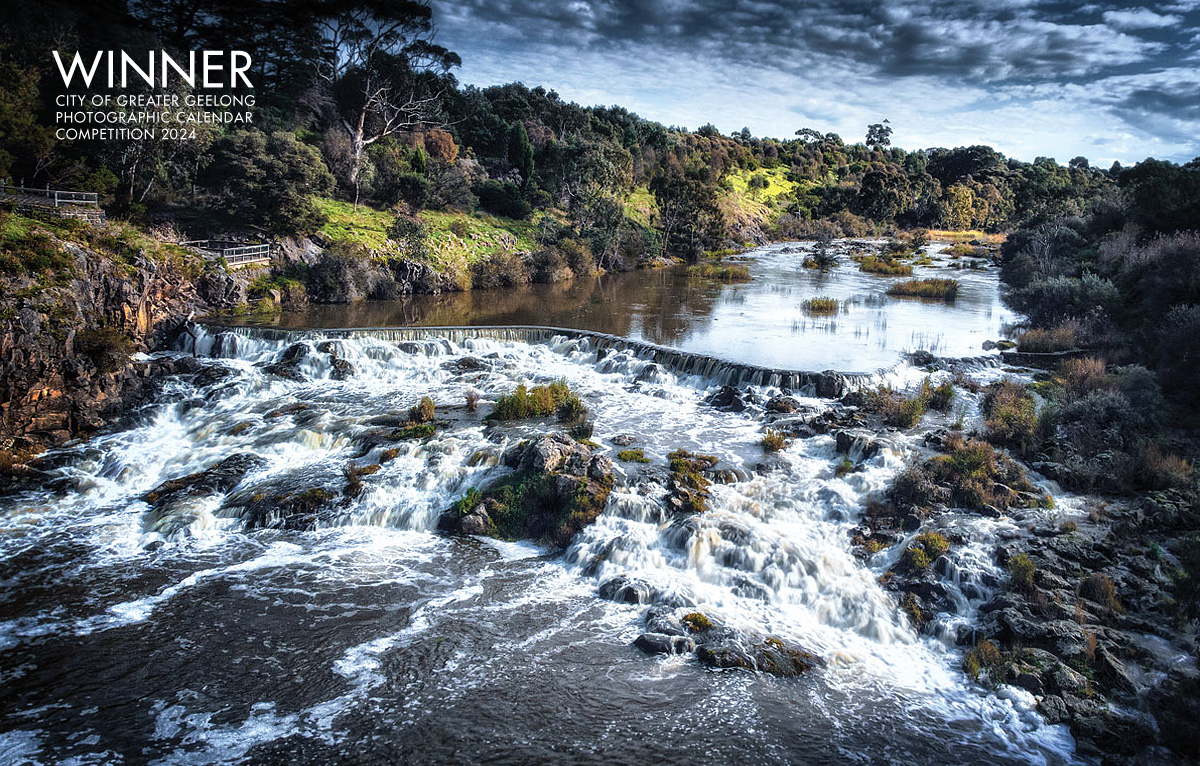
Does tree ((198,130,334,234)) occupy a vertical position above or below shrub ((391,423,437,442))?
A: above

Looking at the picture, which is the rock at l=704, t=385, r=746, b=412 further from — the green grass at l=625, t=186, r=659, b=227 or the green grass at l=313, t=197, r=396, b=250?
the green grass at l=625, t=186, r=659, b=227

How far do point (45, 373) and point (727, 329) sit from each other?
88.0 ft

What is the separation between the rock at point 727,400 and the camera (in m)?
23.6

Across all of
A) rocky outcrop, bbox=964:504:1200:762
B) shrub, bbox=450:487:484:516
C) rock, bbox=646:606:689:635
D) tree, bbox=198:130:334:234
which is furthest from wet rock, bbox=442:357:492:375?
rocky outcrop, bbox=964:504:1200:762

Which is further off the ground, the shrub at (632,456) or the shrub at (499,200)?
the shrub at (499,200)

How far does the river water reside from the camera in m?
10.1

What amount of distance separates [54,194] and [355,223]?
17.0 meters

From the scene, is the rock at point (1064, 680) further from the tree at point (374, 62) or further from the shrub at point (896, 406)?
the tree at point (374, 62)

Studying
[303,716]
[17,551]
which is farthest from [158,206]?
[303,716]

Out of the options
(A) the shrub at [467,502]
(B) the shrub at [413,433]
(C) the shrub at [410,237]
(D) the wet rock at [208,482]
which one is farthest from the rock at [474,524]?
(C) the shrub at [410,237]

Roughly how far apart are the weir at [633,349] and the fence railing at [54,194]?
7.91m

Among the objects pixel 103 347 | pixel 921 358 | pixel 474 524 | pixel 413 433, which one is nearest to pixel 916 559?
pixel 474 524

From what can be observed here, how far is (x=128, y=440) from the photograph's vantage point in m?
20.5

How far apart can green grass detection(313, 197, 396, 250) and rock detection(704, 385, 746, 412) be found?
26.7m
